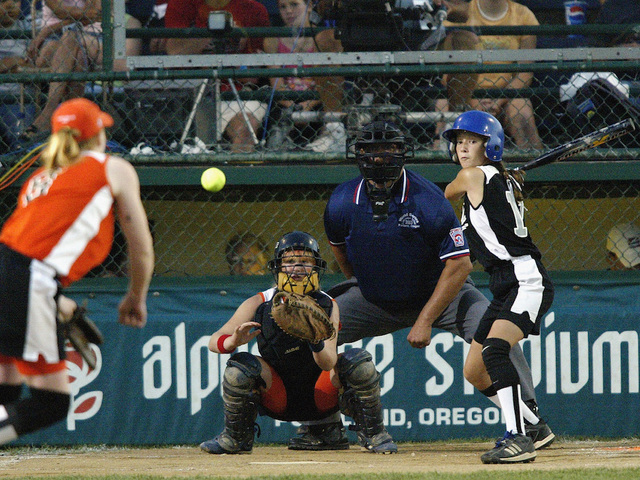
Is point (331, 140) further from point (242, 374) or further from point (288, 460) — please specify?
point (288, 460)

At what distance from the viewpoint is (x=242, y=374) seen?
Answer: 4.76 m

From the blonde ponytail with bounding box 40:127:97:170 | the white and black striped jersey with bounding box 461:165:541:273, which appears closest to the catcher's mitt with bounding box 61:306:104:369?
the blonde ponytail with bounding box 40:127:97:170

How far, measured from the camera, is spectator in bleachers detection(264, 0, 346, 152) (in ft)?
20.8

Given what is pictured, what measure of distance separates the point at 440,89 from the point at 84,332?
3.66m

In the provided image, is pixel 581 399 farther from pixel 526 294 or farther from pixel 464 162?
pixel 464 162

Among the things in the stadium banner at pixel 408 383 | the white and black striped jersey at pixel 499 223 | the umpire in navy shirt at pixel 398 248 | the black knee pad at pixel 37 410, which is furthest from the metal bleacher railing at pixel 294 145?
the black knee pad at pixel 37 410

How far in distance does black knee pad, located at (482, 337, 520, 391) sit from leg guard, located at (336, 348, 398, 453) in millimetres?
665

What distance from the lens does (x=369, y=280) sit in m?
5.17

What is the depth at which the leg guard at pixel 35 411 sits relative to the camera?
11.0 ft

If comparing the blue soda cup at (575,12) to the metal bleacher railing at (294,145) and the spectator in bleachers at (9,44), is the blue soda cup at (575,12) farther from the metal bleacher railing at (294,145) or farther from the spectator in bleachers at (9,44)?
the spectator in bleachers at (9,44)

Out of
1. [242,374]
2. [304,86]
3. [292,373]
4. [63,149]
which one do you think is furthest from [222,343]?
[304,86]

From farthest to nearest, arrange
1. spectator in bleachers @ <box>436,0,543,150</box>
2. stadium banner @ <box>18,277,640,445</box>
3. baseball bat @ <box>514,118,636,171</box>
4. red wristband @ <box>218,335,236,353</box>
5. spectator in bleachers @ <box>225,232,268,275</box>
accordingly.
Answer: spectator in bleachers @ <box>225,232,268,275</box> → spectator in bleachers @ <box>436,0,543,150</box> → stadium banner @ <box>18,277,640,445</box> → baseball bat @ <box>514,118,636,171</box> → red wristband @ <box>218,335,236,353</box>

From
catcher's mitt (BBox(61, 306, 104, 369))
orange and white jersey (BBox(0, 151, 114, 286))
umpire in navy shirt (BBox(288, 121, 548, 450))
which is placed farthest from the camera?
umpire in navy shirt (BBox(288, 121, 548, 450))

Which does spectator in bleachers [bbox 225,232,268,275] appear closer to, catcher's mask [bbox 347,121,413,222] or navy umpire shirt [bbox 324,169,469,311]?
navy umpire shirt [bbox 324,169,469,311]
